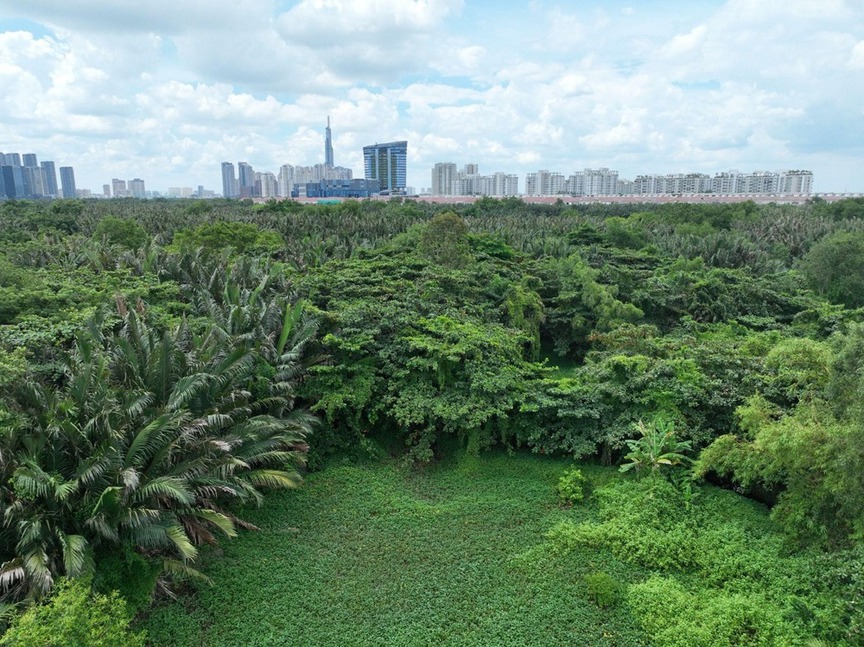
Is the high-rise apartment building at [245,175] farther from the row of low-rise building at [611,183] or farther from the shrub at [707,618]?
the shrub at [707,618]

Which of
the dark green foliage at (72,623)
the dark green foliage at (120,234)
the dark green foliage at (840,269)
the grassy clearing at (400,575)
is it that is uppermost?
the dark green foliage at (120,234)

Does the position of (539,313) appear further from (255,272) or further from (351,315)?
(255,272)

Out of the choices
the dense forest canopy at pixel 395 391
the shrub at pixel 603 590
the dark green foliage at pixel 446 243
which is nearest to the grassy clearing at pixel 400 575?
the shrub at pixel 603 590

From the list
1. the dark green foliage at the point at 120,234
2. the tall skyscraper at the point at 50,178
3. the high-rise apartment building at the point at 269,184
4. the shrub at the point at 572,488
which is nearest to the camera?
the shrub at the point at 572,488

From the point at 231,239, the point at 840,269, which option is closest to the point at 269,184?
the point at 231,239

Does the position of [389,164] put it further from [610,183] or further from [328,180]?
[610,183]

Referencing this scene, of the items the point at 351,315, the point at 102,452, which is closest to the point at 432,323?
the point at 351,315
